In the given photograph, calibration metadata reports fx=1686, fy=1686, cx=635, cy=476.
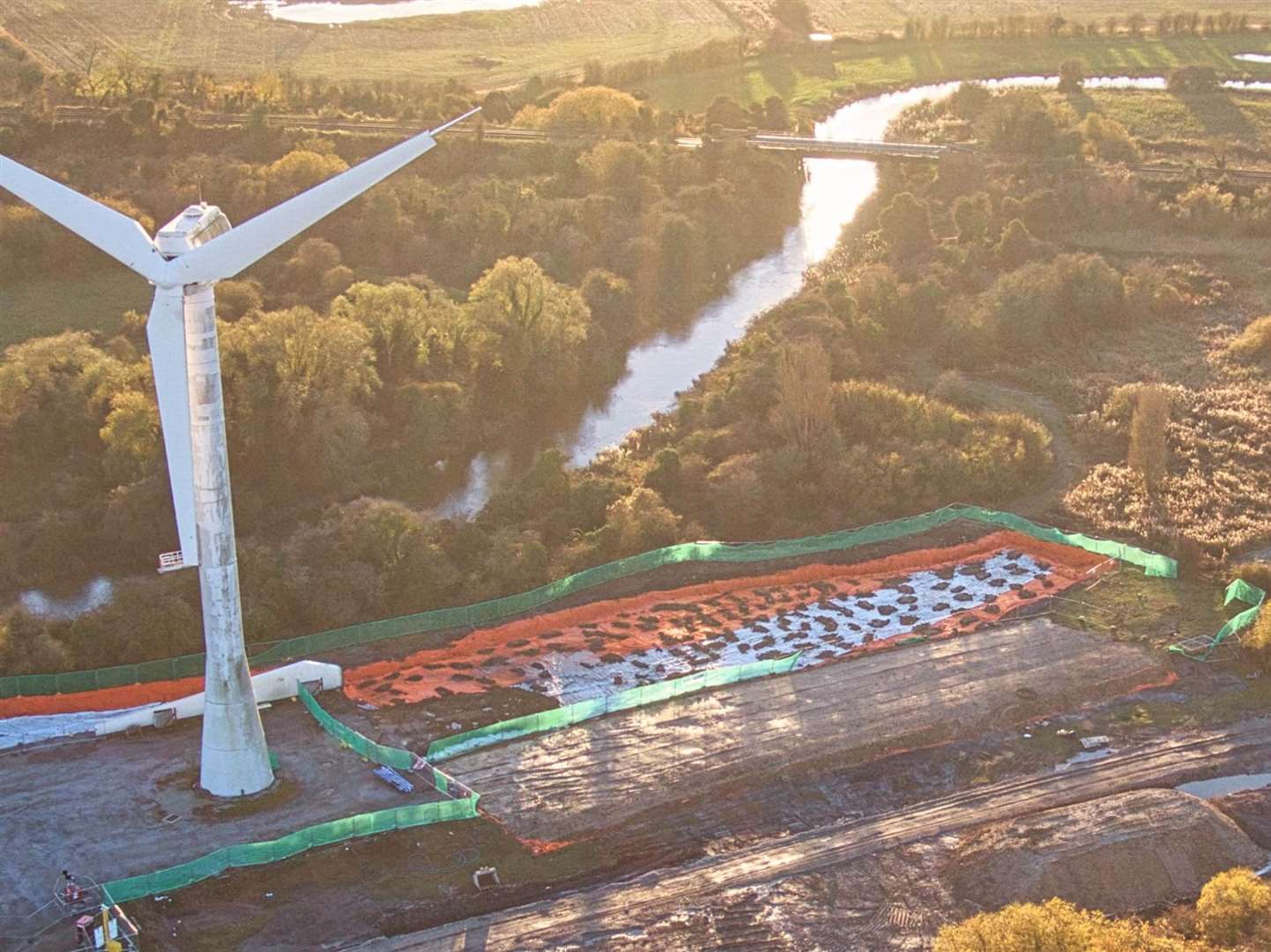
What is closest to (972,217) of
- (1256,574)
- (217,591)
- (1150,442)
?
(1150,442)

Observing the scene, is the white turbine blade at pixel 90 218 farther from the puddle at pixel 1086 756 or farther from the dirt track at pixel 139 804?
the puddle at pixel 1086 756

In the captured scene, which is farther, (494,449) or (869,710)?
(494,449)

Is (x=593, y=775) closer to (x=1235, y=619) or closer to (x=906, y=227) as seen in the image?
(x=1235, y=619)

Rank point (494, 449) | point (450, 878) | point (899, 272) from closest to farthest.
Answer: point (450, 878)
point (494, 449)
point (899, 272)

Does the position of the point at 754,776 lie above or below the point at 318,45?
below

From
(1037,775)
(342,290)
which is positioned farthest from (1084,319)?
(1037,775)

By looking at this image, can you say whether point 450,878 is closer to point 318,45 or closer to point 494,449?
point 494,449
